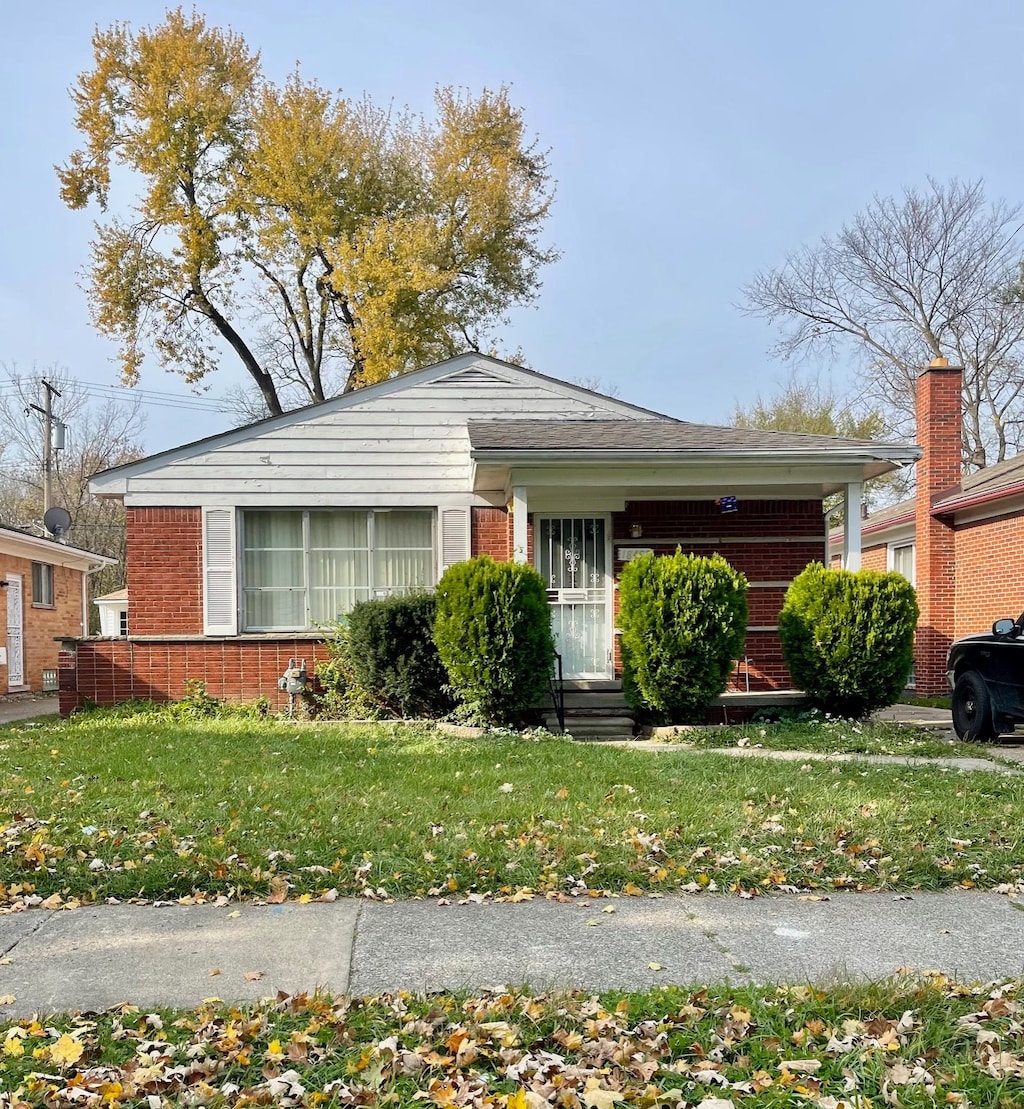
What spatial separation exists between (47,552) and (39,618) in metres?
1.52

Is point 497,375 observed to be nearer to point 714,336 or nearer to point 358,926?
point 358,926

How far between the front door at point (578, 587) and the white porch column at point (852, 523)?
2.89 m

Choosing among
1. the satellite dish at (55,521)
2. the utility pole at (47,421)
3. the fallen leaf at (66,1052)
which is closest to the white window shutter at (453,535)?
the fallen leaf at (66,1052)

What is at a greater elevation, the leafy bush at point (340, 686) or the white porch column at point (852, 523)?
the white porch column at point (852, 523)

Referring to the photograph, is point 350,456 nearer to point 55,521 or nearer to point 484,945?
point 484,945

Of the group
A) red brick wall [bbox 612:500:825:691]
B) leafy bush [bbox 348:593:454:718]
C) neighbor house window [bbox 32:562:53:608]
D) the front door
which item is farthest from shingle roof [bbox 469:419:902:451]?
neighbor house window [bbox 32:562:53:608]

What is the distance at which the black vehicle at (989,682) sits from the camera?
843 cm

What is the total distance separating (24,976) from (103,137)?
24.8 meters

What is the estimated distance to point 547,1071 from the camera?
2.61m

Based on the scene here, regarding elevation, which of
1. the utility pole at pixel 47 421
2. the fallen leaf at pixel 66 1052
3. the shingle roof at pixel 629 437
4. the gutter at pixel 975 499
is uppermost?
the utility pole at pixel 47 421

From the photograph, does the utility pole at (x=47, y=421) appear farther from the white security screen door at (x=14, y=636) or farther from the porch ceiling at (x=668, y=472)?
the porch ceiling at (x=668, y=472)

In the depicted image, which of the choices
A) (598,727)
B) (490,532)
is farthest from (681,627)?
(490,532)

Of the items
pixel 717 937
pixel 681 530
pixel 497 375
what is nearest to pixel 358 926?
pixel 717 937

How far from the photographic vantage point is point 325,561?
38.8ft
